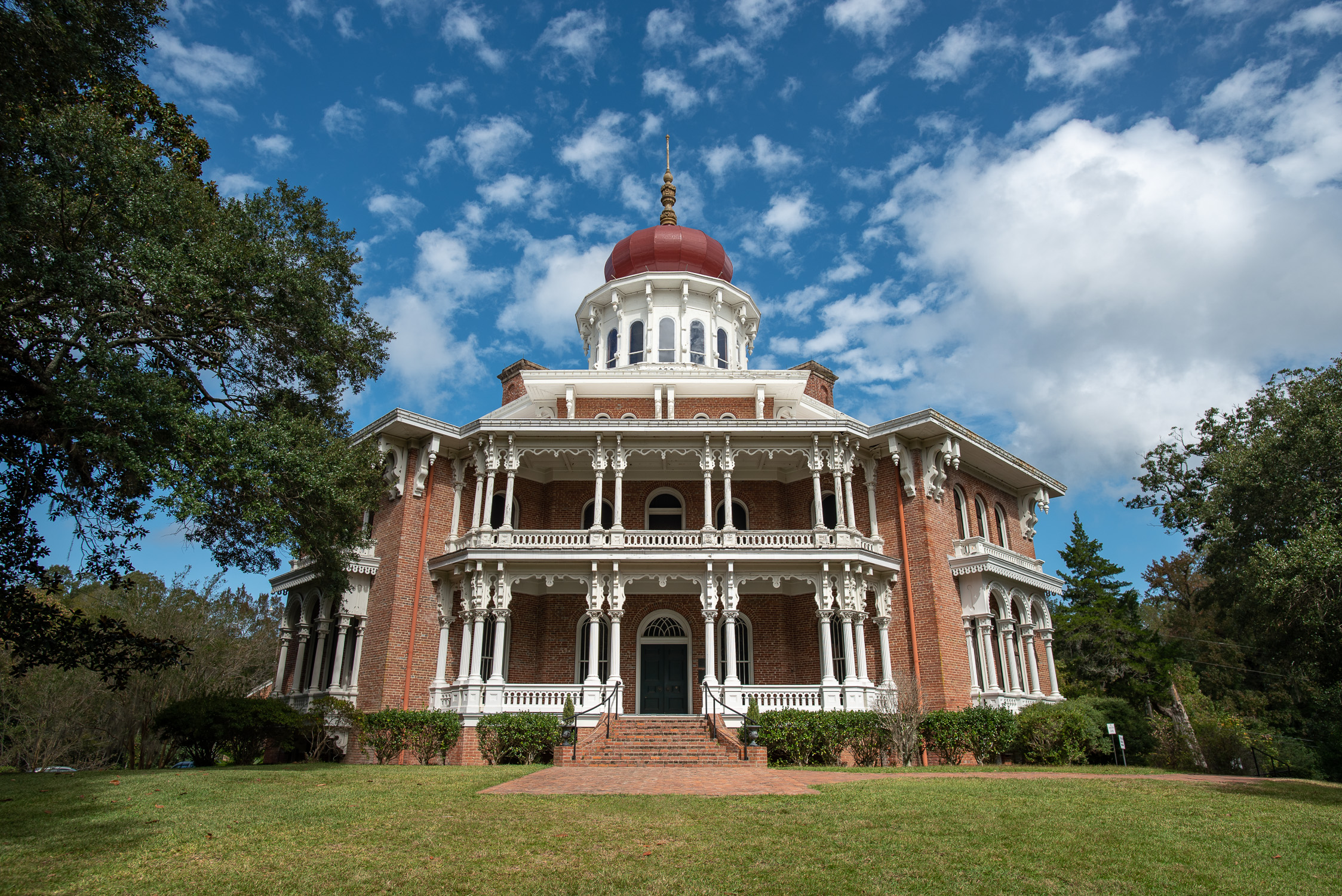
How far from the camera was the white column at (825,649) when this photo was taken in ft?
70.0

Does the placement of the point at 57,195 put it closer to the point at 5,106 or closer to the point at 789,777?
the point at 5,106

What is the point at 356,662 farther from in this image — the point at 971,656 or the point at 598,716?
the point at 971,656

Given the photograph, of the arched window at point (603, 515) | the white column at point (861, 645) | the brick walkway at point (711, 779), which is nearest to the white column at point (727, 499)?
the arched window at point (603, 515)

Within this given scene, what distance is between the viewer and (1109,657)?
32.5m

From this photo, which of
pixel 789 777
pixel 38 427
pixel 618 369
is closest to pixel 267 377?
pixel 38 427

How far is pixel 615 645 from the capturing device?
21.6 m

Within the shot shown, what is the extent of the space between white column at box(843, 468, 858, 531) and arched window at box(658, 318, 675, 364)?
8.32 m

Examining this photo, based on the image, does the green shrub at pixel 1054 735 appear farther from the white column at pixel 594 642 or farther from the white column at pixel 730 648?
the white column at pixel 594 642

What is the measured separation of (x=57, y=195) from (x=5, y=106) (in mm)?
1220

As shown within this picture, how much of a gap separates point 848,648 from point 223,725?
14570 mm

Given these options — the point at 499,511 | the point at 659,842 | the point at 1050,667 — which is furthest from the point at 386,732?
the point at 1050,667

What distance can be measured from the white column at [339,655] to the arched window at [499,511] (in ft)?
15.8

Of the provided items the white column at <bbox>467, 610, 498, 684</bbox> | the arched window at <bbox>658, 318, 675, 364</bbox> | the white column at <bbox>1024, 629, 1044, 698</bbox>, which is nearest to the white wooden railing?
the white column at <bbox>467, 610, 498, 684</bbox>

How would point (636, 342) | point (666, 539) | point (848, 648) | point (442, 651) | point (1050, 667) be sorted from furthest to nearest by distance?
point (636, 342) < point (1050, 667) < point (666, 539) < point (442, 651) < point (848, 648)
